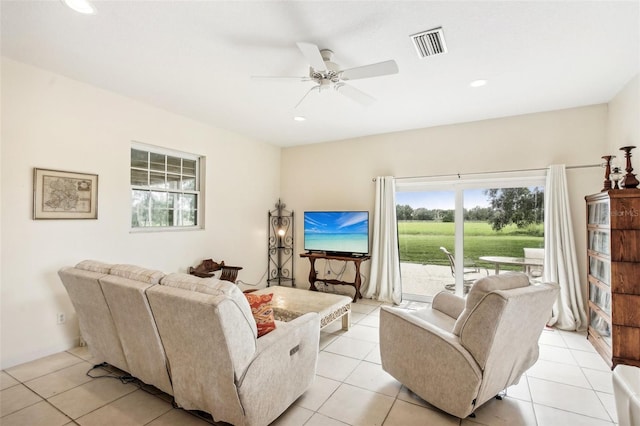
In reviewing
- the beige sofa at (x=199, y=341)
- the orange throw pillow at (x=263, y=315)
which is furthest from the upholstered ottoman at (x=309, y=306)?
the beige sofa at (x=199, y=341)

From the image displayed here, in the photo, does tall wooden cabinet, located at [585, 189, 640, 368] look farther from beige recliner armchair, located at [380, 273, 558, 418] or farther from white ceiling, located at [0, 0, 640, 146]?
white ceiling, located at [0, 0, 640, 146]

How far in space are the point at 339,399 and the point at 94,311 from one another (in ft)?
6.47

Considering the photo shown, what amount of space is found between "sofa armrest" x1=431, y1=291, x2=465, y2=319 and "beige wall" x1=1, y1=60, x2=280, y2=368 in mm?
3181

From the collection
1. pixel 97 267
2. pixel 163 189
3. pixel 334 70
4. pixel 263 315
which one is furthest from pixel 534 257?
pixel 163 189

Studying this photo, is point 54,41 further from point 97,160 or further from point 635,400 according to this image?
point 635,400

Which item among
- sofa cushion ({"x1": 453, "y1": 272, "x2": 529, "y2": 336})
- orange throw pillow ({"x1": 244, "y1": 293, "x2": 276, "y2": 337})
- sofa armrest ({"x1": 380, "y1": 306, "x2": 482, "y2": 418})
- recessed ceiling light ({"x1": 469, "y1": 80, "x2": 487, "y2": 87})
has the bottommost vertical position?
sofa armrest ({"x1": 380, "y1": 306, "x2": 482, "y2": 418})

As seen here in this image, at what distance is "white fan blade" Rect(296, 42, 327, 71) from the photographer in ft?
6.73

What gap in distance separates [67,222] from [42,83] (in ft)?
4.27

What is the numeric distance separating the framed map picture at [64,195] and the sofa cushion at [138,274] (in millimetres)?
1259

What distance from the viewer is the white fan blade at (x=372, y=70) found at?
2234 millimetres

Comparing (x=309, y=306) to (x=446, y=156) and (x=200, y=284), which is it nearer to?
(x=200, y=284)

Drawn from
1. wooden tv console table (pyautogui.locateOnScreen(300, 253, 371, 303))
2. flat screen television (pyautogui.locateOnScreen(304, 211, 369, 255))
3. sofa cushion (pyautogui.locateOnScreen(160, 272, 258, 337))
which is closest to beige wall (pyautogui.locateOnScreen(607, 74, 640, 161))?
flat screen television (pyautogui.locateOnScreen(304, 211, 369, 255))

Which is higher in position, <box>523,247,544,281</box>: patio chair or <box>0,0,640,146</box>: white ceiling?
<box>0,0,640,146</box>: white ceiling

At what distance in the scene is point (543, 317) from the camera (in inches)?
81.9
